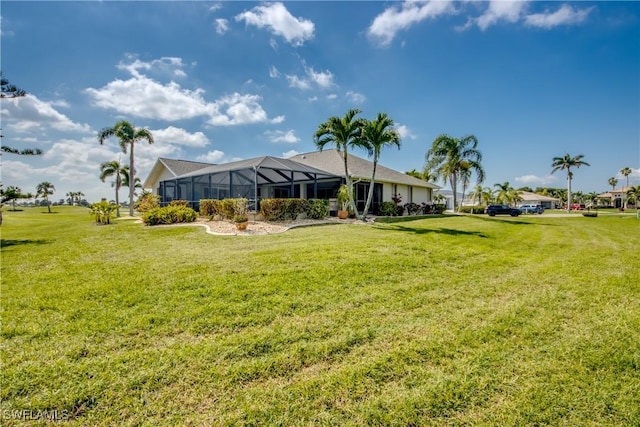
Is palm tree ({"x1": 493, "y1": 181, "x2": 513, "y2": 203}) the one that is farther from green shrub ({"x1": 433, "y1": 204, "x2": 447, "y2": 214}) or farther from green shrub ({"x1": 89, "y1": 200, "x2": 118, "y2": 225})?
green shrub ({"x1": 89, "y1": 200, "x2": 118, "y2": 225})

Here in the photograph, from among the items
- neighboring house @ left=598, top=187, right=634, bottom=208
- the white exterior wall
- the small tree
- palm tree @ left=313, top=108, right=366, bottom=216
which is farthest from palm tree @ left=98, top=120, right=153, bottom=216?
neighboring house @ left=598, top=187, right=634, bottom=208

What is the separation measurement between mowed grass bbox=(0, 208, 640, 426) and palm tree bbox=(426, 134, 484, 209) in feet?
66.8

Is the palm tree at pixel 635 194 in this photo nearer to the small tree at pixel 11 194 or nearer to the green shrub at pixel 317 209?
the green shrub at pixel 317 209

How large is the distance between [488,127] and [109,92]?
87.3 feet

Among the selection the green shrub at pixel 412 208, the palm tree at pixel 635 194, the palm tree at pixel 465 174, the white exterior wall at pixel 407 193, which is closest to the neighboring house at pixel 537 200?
the palm tree at pixel 635 194

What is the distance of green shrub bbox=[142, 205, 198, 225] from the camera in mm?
14743

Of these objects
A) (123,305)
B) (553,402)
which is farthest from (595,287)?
(123,305)

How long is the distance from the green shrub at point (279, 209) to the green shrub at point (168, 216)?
4.40m

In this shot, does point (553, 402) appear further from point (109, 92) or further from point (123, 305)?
point (109, 92)

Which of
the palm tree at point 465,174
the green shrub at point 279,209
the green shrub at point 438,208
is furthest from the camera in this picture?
the green shrub at point 438,208

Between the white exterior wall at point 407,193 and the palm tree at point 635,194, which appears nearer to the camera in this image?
the white exterior wall at point 407,193

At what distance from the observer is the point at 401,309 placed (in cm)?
413

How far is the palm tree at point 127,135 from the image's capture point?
26.1 metres

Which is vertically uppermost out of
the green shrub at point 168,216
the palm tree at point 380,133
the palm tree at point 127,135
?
the palm tree at point 127,135
